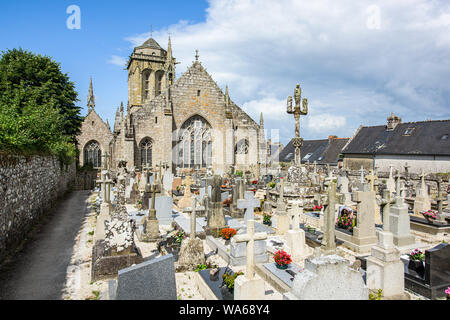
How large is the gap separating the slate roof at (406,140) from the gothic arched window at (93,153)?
2878 cm

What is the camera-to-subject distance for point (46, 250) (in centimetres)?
805

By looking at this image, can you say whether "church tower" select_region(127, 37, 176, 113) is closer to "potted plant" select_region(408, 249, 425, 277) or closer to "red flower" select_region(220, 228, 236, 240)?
"red flower" select_region(220, 228, 236, 240)

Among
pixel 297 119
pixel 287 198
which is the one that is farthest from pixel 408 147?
pixel 287 198

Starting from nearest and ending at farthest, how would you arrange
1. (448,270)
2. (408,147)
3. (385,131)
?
(448,270) → (408,147) → (385,131)

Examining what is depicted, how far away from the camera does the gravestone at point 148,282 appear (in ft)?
12.7

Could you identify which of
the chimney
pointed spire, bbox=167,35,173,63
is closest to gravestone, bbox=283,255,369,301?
pointed spire, bbox=167,35,173,63

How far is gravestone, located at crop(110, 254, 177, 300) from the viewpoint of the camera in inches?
153

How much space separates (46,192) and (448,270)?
15269 millimetres

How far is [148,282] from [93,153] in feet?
105

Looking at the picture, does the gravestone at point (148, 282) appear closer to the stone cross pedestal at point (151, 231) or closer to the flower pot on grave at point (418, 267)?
the stone cross pedestal at point (151, 231)

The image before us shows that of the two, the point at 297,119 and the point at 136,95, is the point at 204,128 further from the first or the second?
the point at 136,95

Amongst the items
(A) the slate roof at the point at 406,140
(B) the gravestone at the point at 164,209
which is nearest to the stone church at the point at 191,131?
(B) the gravestone at the point at 164,209
